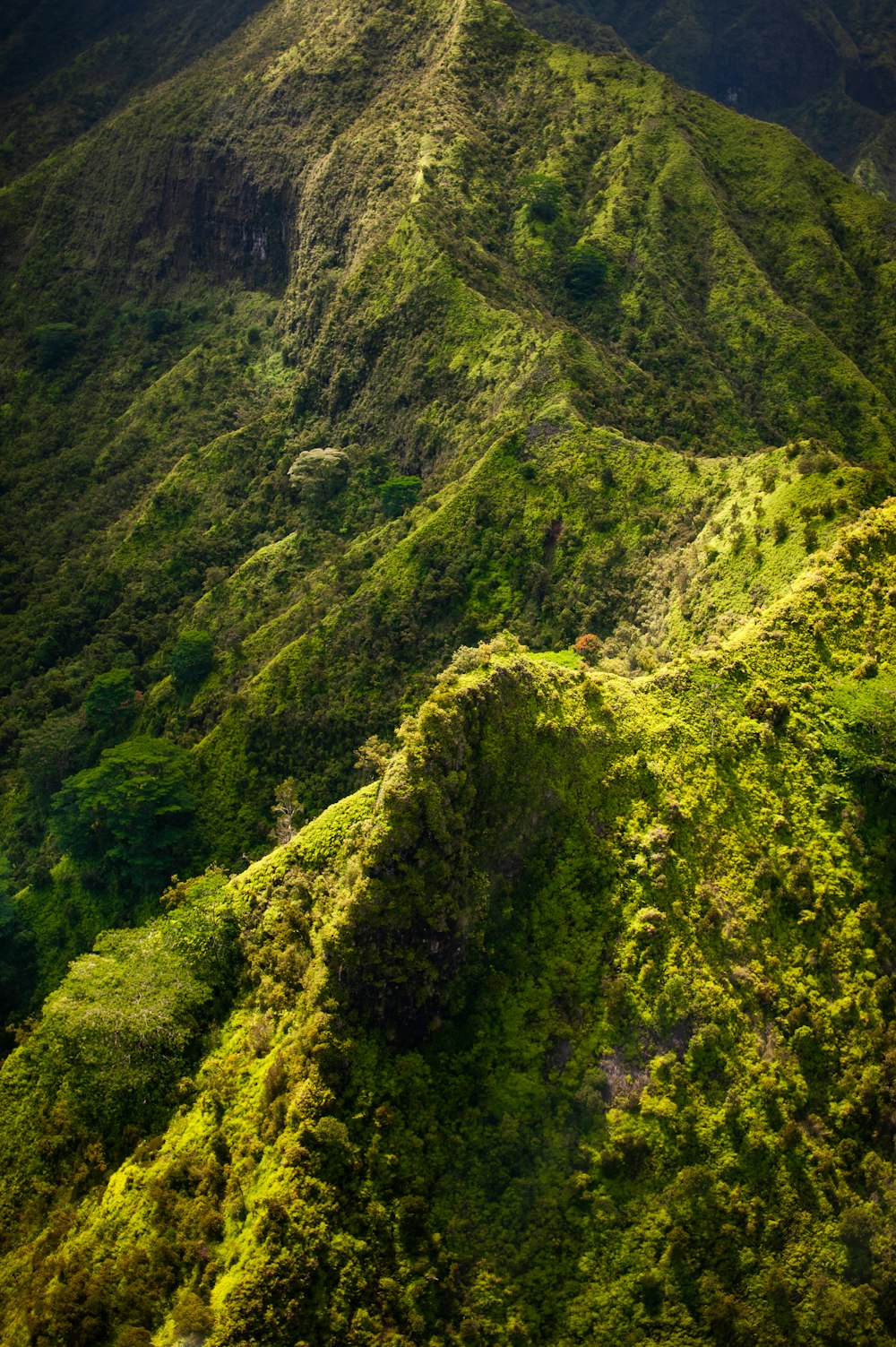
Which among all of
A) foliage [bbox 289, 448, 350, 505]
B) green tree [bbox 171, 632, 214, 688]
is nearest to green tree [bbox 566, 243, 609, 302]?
foliage [bbox 289, 448, 350, 505]

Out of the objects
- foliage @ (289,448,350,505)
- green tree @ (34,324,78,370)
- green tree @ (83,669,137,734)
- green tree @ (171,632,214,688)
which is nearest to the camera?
green tree @ (171,632,214,688)

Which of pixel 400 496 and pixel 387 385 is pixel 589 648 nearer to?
pixel 400 496

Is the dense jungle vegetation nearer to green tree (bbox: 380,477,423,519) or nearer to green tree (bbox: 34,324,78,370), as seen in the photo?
green tree (bbox: 380,477,423,519)

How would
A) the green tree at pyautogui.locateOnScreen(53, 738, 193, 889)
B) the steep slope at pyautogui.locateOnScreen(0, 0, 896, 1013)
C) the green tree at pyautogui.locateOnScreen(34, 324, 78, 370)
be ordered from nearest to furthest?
the green tree at pyautogui.locateOnScreen(53, 738, 193, 889), the steep slope at pyautogui.locateOnScreen(0, 0, 896, 1013), the green tree at pyautogui.locateOnScreen(34, 324, 78, 370)

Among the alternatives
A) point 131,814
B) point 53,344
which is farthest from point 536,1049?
point 53,344

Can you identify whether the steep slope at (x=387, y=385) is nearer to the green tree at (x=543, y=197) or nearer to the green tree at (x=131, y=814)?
the green tree at (x=543, y=197)

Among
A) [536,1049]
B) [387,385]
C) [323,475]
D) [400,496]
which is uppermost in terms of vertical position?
[387,385]

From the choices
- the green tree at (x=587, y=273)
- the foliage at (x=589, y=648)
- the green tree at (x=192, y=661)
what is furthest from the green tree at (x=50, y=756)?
the green tree at (x=587, y=273)
